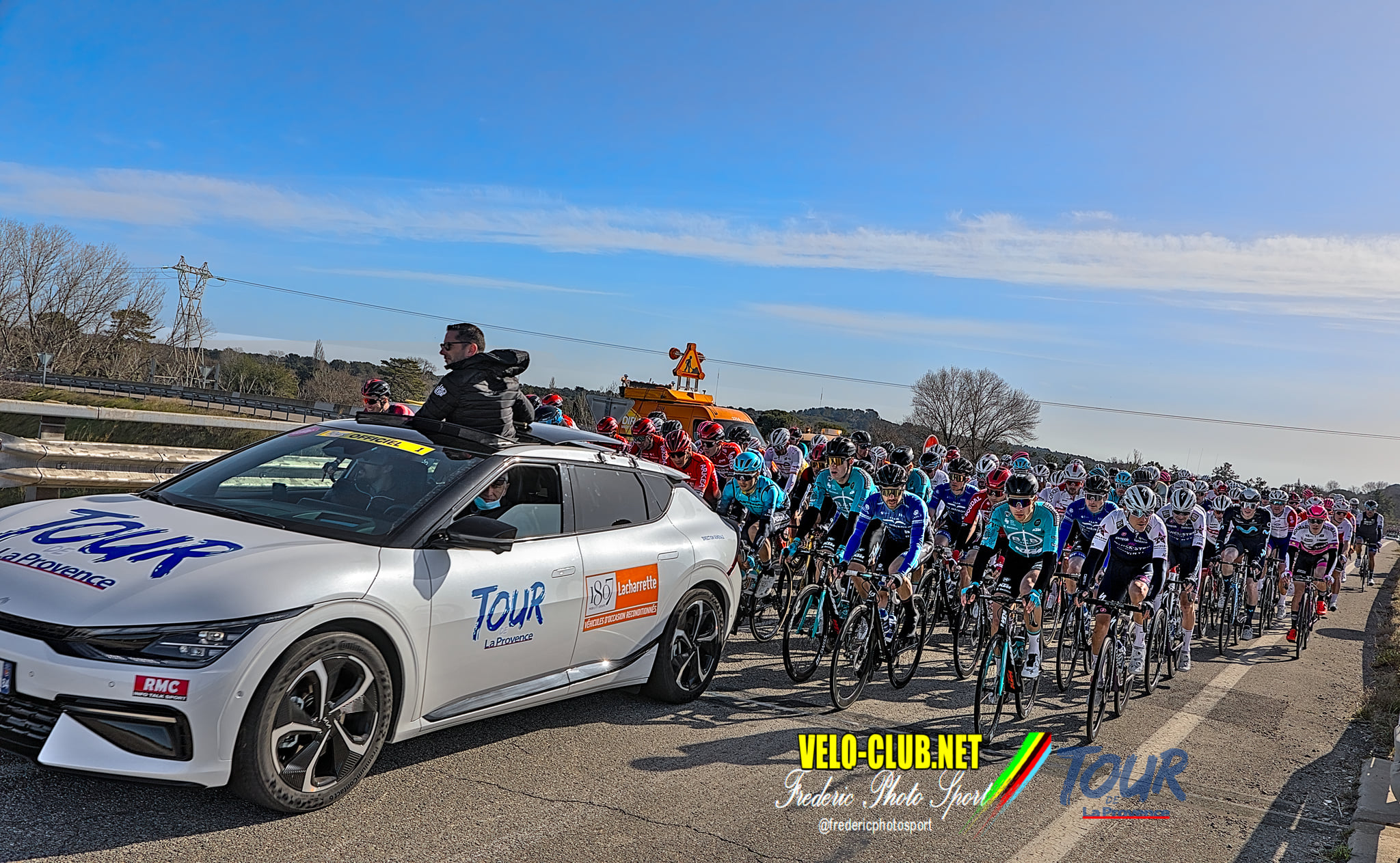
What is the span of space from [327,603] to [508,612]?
1.10m

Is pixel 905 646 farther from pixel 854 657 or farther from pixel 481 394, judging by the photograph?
pixel 481 394

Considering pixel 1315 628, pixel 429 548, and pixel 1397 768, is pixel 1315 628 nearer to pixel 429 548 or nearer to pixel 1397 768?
pixel 1397 768

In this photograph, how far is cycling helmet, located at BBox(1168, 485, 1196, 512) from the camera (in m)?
10.2

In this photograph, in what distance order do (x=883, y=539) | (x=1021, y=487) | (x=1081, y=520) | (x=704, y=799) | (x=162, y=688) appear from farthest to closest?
(x=1081, y=520) < (x=883, y=539) < (x=1021, y=487) < (x=704, y=799) < (x=162, y=688)

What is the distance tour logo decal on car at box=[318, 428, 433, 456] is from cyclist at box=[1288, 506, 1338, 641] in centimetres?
1427

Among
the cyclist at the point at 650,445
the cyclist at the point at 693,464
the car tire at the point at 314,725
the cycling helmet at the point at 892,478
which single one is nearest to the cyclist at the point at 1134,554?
the cycling helmet at the point at 892,478

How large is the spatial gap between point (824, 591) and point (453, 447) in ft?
13.0

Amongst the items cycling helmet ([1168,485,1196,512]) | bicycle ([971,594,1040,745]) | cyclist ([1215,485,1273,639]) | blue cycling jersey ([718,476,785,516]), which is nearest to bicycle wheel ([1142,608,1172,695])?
cycling helmet ([1168,485,1196,512])

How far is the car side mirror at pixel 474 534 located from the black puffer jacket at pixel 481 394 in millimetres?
1316

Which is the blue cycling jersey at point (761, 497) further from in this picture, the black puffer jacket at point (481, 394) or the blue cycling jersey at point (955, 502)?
Answer: the black puffer jacket at point (481, 394)

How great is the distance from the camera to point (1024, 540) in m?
8.59

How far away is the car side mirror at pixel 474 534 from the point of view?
4676 mm

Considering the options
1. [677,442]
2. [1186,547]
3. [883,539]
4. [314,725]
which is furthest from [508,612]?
[1186,547]

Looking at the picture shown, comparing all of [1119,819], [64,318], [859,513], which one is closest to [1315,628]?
[859,513]
